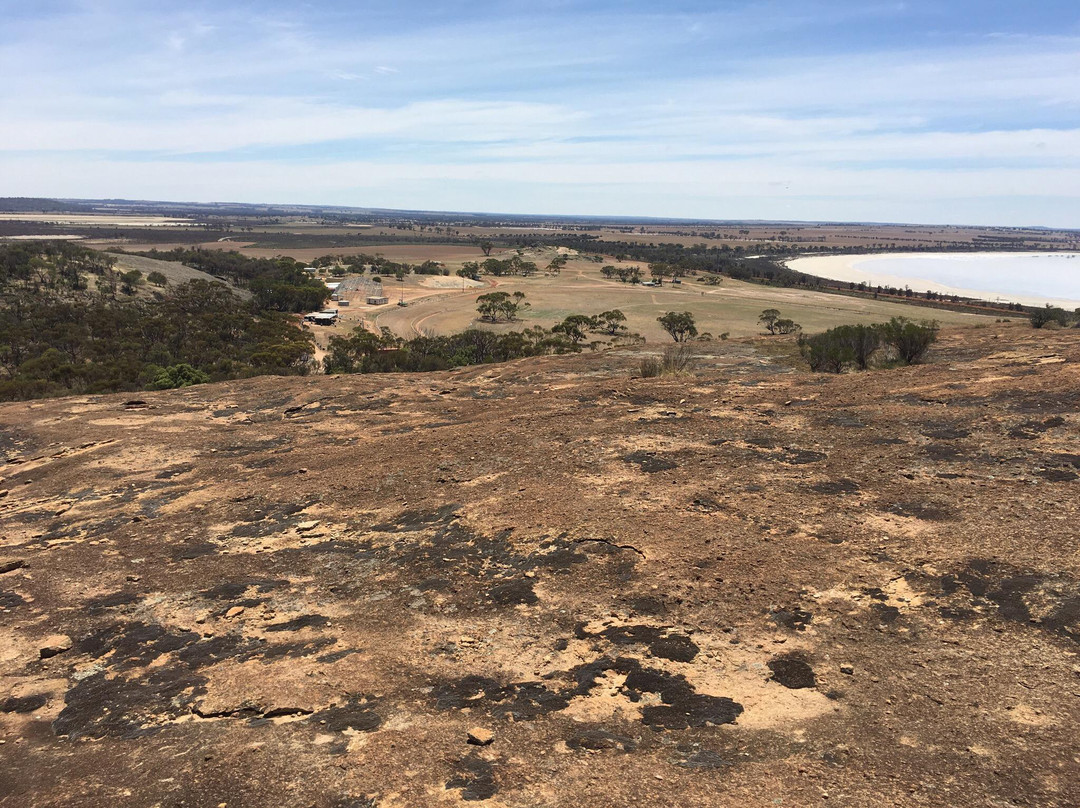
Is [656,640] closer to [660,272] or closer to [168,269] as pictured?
[168,269]

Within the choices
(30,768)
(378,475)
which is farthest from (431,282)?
(30,768)

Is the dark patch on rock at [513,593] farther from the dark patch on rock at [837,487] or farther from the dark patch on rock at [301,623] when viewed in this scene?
the dark patch on rock at [837,487]

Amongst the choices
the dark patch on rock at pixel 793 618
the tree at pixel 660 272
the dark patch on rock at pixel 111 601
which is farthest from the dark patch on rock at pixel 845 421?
the tree at pixel 660 272

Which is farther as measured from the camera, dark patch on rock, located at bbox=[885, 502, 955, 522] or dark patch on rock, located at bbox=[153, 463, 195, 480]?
dark patch on rock, located at bbox=[153, 463, 195, 480]

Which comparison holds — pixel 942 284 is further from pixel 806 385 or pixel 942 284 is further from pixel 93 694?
pixel 93 694

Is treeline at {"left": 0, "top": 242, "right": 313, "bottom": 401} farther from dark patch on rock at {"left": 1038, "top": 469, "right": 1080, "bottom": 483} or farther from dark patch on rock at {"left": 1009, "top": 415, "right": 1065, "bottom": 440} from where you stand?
dark patch on rock at {"left": 1038, "top": 469, "right": 1080, "bottom": 483}

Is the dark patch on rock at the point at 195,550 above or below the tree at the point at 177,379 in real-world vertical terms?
above

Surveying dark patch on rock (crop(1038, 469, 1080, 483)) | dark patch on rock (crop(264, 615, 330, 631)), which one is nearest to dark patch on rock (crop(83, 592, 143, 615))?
dark patch on rock (crop(264, 615, 330, 631))
